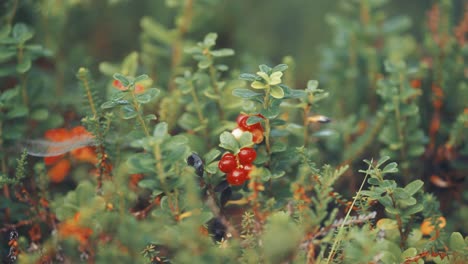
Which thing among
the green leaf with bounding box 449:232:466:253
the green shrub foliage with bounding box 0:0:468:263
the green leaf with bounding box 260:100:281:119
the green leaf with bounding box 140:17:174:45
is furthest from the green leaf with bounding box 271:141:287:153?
the green leaf with bounding box 140:17:174:45

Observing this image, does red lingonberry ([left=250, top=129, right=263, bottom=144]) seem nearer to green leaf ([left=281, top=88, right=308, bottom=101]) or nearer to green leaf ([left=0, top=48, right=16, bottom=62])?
green leaf ([left=281, top=88, right=308, bottom=101])

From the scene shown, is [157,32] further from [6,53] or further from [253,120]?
[253,120]

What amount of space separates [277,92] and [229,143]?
0.16 meters

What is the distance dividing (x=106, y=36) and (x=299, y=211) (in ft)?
5.03

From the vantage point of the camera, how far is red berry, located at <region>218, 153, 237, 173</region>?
3.95 feet

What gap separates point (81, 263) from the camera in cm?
108

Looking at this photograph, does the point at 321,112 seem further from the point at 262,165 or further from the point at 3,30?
the point at 3,30

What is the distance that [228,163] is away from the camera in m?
1.20

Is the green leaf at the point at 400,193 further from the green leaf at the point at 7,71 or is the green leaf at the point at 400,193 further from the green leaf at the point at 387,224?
the green leaf at the point at 7,71

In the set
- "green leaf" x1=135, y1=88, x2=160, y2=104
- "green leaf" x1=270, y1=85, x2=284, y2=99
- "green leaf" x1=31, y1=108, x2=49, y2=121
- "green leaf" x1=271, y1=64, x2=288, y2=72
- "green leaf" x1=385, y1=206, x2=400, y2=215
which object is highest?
"green leaf" x1=271, y1=64, x2=288, y2=72

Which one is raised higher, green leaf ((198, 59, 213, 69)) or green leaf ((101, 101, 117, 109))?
green leaf ((198, 59, 213, 69))

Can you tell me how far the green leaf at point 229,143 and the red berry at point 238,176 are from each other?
0.05 meters

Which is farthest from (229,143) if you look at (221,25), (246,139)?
(221,25)

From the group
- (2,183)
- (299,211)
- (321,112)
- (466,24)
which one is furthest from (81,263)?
(466,24)
